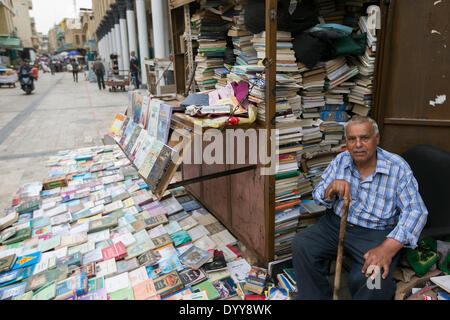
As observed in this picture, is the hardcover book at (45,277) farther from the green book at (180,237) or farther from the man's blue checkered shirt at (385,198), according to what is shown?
the man's blue checkered shirt at (385,198)

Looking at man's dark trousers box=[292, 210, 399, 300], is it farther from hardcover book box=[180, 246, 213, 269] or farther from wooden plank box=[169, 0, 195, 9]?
wooden plank box=[169, 0, 195, 9]

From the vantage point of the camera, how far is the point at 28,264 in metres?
2.87

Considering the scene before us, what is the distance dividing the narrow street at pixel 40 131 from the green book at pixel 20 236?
1020 millimetres

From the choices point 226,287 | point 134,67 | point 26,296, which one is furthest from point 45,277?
point 134,67

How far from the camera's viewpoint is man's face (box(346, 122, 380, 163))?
2000 mm

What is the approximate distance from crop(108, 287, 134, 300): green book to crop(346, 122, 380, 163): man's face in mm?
1993

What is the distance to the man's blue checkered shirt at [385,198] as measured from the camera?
6.13 feet

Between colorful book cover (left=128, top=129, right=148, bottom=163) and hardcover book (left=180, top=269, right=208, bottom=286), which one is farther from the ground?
colorful book cover (left=128, top=129, right=148, bottom=163)

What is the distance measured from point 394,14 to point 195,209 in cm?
289

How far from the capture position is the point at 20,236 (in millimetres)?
3279

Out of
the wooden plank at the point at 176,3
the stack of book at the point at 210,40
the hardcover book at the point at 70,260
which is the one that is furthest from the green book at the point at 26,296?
the wooden plank at the point at 176,3

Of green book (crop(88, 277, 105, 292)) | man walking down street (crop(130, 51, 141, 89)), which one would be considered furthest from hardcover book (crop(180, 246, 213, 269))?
man walking down street (crop(130, 51, 141, 89))

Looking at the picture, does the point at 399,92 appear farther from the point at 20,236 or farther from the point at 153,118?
the point at 20,236
